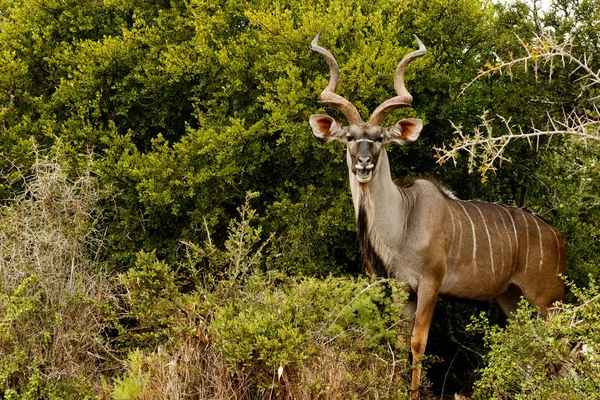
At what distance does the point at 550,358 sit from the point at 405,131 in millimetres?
1902

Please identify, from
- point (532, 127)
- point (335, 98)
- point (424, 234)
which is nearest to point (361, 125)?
point (335, 98)

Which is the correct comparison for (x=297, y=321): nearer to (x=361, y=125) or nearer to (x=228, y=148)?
(x=361, y=125)

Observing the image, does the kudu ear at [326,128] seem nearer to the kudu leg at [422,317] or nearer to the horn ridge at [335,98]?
the horn ridge at [335,98]

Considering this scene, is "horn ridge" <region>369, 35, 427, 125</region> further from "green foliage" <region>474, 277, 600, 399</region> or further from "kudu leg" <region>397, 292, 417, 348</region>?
"green foliage" <region>474, 277, 600, 399</region>

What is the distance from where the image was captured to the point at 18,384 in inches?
177

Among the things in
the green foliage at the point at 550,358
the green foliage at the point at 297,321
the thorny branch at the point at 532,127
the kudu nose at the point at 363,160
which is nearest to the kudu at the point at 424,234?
the kudu nose at the point at 363,160

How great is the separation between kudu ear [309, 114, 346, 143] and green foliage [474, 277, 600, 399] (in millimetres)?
1706

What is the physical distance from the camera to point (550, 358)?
3.87 m

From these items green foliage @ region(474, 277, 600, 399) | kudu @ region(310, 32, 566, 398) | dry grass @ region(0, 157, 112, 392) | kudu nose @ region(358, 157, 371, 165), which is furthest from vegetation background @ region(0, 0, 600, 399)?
green foliage @ region(474, 277, 600, 399)

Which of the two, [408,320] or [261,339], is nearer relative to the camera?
[261,339]

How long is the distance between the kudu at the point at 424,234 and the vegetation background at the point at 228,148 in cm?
27

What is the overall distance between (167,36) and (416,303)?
9.53 feet

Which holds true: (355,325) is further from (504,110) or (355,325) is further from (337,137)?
(504,110)

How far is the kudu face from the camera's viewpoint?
193 inches
